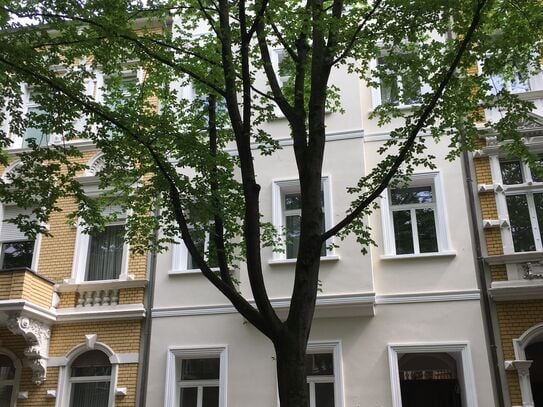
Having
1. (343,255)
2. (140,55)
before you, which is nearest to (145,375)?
(343,255)

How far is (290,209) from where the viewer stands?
12.4 m

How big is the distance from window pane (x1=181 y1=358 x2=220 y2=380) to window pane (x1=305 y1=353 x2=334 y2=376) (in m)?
1.86

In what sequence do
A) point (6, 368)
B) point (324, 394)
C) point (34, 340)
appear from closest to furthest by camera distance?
point (324, 394)
point (34, 340)
point (6, 368)

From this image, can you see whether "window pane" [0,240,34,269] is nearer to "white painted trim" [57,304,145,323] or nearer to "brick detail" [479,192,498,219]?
"white painted trim" [57,304,145,323]

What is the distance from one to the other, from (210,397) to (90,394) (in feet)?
8.48

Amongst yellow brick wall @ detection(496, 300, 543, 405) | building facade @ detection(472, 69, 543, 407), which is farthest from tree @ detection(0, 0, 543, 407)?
yellow brick wall @ detection(496, 300, 543, 405)

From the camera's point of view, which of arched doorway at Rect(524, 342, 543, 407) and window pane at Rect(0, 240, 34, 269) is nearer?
arched doorway at Rect(524, 342, 543, 407)

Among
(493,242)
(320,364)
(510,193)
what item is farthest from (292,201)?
(510,193)

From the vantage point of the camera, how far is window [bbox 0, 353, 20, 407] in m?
12.1

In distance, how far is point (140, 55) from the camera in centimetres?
837

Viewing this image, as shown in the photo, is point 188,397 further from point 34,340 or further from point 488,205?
point 488,205

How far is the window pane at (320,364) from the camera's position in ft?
36.2

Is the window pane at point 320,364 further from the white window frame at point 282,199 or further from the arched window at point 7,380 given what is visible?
the arched window at point 7,380

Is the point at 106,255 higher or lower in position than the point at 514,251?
higher
